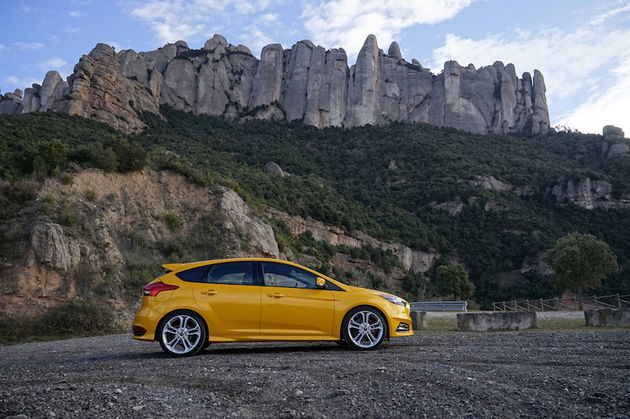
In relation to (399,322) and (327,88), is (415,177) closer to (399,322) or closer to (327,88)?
(327,88)

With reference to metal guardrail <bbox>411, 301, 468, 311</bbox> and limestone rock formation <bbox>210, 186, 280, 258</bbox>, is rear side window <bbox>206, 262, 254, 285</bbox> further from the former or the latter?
metal guardrail <bbox>411, 301, 468, 311</bbox>

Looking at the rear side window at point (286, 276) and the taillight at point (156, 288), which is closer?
the taillight at point (156, 288)

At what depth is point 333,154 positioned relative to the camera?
Result: 7944 centimetres

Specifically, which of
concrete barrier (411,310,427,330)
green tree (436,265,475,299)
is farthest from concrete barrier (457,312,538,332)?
green tree (436,265,475,299)

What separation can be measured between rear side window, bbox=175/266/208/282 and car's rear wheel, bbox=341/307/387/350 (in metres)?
2.46

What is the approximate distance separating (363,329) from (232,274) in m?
2.34

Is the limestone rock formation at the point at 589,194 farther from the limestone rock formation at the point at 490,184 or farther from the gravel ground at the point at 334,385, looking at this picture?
the gravel ground at the point at 334,385

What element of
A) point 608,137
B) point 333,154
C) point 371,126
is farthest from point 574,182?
point 371,126

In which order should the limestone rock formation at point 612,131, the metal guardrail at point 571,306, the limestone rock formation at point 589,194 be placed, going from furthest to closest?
the limestone rock formation at point 612,131 < the limestone rock formation at point 589,194 < the metal guardrail at point 571,306

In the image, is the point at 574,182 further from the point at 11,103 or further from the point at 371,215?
the point at 11,103

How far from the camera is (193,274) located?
7.62 metres

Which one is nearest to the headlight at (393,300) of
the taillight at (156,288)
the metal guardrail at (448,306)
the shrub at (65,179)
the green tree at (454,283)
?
the taillight at (156,288)

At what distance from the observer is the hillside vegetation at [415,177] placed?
4800 centimetres

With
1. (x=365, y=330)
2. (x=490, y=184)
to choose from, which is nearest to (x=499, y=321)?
(x=365, y=330)
